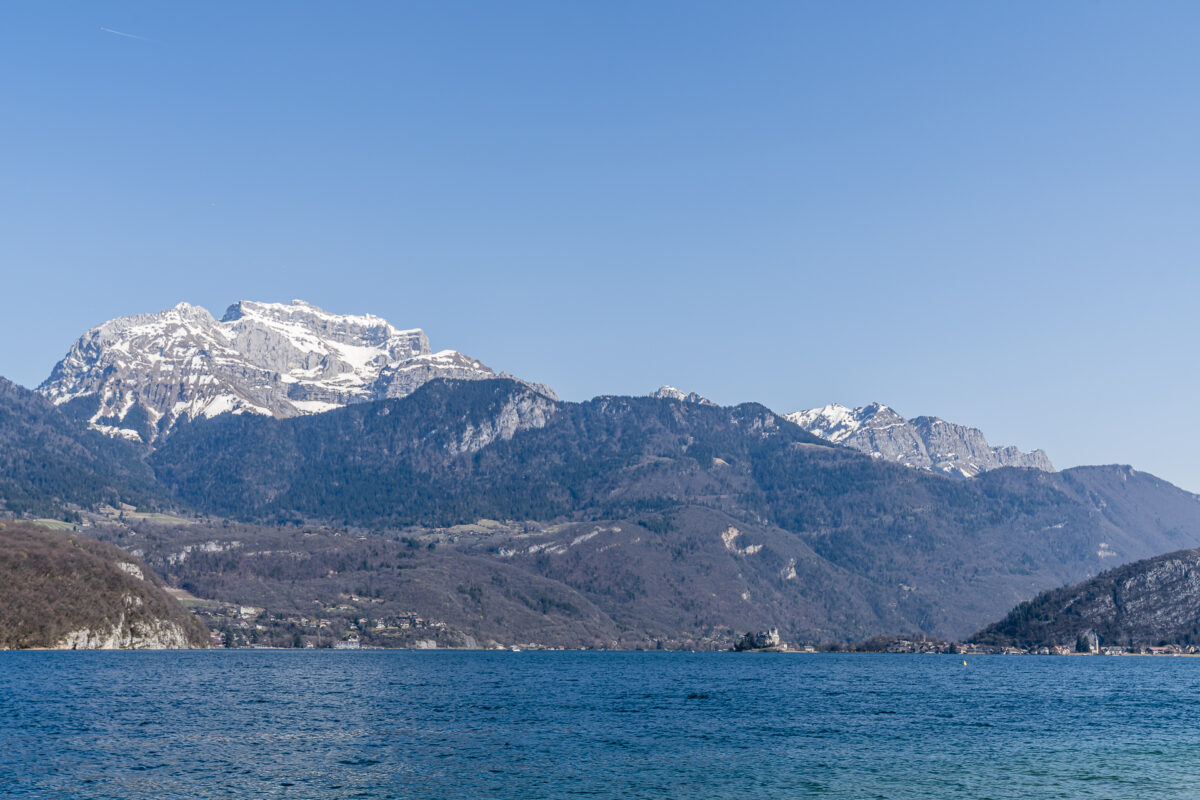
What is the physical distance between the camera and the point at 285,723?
398 feet

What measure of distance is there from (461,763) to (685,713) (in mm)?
54743

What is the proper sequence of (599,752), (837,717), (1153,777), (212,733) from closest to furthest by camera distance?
1. (1153,777)
2. (599,752)
3. (212,733)
4. (837,717)

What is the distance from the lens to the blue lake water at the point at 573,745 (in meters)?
83.0

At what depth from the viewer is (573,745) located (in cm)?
10675

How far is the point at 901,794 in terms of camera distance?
269 feet

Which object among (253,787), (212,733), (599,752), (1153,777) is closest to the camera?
(253,787)

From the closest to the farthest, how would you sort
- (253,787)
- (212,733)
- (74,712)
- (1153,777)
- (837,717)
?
(253,787)
(1153,777)
(212,733)
(74,712)
(837,717)

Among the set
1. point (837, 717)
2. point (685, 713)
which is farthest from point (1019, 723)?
point (685, 713)

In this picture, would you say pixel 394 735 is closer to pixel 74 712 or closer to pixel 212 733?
pixel 212 733

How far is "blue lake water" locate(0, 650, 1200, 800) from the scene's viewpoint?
83000 mm

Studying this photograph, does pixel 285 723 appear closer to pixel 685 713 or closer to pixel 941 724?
pixel 685 713

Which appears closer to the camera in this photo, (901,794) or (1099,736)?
(901,794)

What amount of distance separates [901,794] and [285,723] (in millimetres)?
67398

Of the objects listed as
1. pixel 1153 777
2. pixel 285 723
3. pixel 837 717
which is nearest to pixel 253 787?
pixel 285 723
